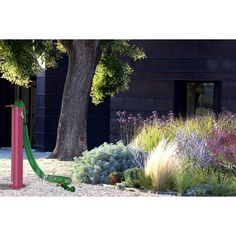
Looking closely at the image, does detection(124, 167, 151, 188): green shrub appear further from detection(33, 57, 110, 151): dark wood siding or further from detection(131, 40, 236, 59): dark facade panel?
detection(33, 57, 110, 151): dark wood siding

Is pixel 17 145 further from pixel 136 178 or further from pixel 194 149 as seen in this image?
pixel 194 149

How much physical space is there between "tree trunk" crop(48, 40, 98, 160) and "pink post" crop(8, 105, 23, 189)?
4334 mm

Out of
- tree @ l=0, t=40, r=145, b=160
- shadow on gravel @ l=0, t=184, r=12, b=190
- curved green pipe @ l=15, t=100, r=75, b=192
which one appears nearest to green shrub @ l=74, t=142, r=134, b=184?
curved green pipe @ l=15, t=100, r=75, b=192

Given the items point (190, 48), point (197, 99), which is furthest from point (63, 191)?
point (197, 99)

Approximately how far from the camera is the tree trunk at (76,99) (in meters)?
16.2

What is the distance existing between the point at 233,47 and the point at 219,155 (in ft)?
23.9

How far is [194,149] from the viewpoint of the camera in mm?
12508

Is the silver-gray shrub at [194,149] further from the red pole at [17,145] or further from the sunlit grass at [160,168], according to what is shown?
the red pole at [17,145]

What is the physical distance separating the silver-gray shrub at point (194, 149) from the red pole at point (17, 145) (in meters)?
2.65

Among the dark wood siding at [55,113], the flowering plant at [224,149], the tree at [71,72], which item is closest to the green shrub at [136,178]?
the flowering plant at [224,149]

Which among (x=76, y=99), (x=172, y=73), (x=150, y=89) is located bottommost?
(x=76, y=99)

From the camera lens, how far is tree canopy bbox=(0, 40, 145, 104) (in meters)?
15.9
